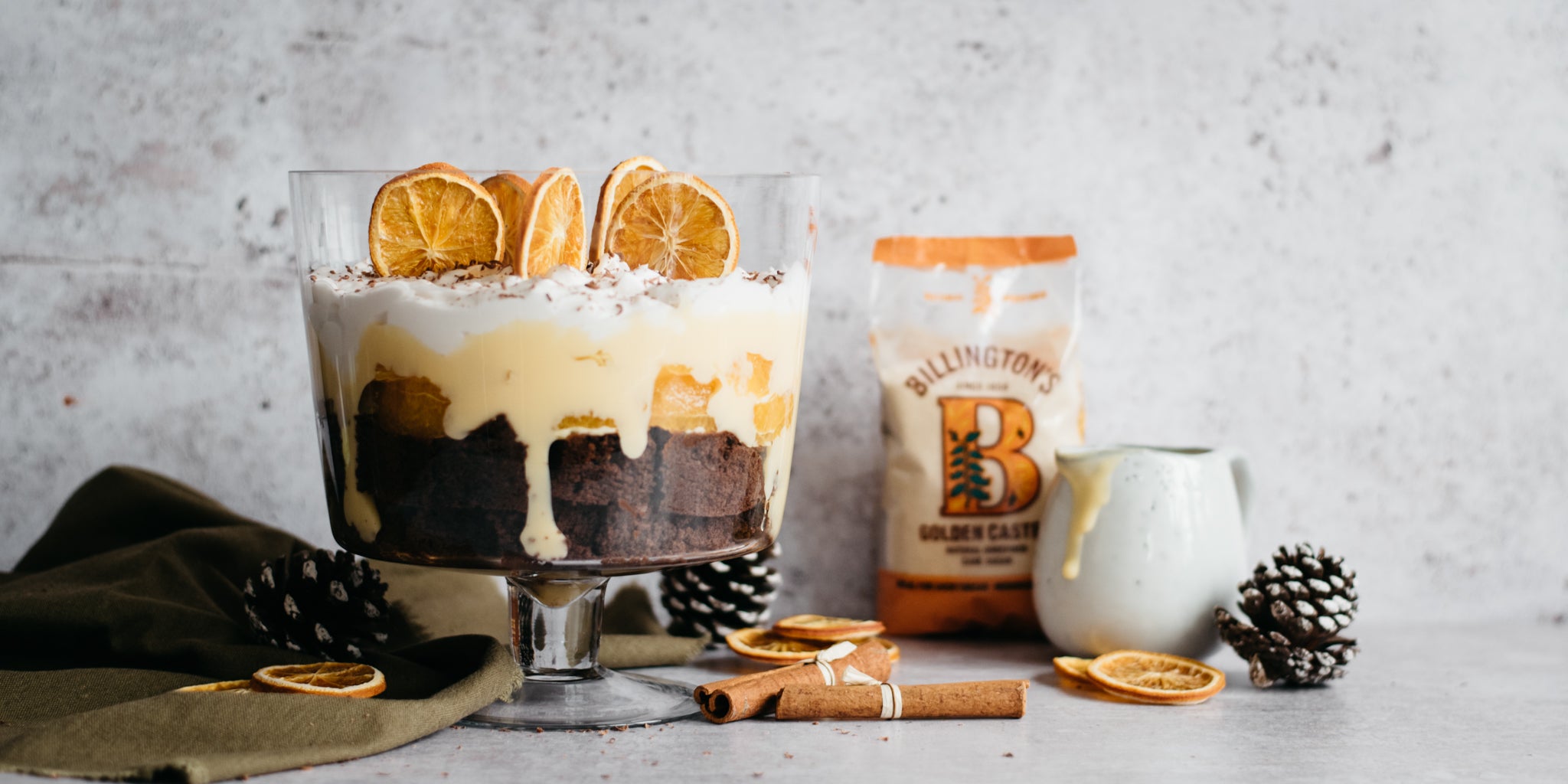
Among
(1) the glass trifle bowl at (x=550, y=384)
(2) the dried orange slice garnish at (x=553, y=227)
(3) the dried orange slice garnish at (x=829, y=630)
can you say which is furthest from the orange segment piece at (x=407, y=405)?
(3) the dried orange slice garnish at (x=829, y=630)

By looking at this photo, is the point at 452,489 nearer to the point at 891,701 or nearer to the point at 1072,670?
the point at 891,701

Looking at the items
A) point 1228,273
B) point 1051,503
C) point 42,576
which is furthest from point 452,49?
point 1228,273

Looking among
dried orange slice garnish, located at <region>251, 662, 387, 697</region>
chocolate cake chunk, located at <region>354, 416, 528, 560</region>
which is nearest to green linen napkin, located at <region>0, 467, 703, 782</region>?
dried orange slice garnish, located at <region>251, 662, 387, 697</region>

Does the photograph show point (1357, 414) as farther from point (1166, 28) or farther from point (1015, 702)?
point (1015, 702)

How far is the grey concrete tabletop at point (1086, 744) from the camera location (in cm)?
85

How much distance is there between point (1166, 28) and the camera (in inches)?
57.3

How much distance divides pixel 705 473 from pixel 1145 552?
458 mm

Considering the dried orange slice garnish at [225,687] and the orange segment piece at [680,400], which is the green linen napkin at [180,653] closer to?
the dried orange slice garnish at [225,687]

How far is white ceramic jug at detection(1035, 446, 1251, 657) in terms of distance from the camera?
116 cm

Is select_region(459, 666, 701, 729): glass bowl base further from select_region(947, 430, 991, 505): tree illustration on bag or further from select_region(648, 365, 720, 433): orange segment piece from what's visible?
select_region(947, 430, 991, 505): tree illustration on bag

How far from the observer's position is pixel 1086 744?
3.06 feet

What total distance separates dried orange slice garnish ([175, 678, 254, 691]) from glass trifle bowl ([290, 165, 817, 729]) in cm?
14

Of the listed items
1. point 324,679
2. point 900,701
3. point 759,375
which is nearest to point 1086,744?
point 900,701

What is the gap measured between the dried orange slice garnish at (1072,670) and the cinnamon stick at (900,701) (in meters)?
0.13
